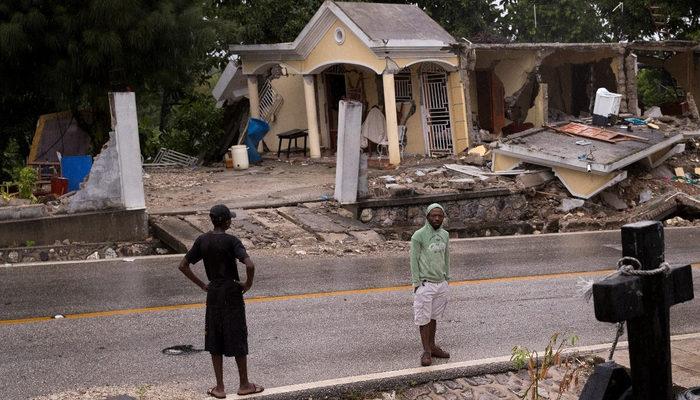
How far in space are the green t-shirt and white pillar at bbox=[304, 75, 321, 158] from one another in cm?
1955

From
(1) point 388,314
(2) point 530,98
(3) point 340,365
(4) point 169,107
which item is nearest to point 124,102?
(1) point 388,314

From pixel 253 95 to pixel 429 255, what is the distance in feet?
72.7

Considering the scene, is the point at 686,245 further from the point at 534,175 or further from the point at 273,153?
the point at 273,153

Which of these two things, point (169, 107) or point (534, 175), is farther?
point (169, 107)

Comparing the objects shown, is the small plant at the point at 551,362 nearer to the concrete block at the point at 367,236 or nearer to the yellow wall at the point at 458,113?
the concrete block at the point at 367,236

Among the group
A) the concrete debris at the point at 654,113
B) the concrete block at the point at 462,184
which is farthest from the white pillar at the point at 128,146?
the concrete debris at the point at 654,113

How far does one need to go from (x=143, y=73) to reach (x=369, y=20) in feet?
22.8

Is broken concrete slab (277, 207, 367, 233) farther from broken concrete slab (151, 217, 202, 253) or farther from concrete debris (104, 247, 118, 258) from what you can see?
concrete debris (104, 247, 118, 258)

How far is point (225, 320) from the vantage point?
7852mm

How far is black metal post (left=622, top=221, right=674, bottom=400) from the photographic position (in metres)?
4.29

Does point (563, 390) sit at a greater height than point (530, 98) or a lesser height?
lesser

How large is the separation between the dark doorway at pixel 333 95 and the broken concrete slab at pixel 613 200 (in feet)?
35.8

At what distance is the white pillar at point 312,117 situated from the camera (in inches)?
1113

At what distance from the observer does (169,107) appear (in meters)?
38.2
